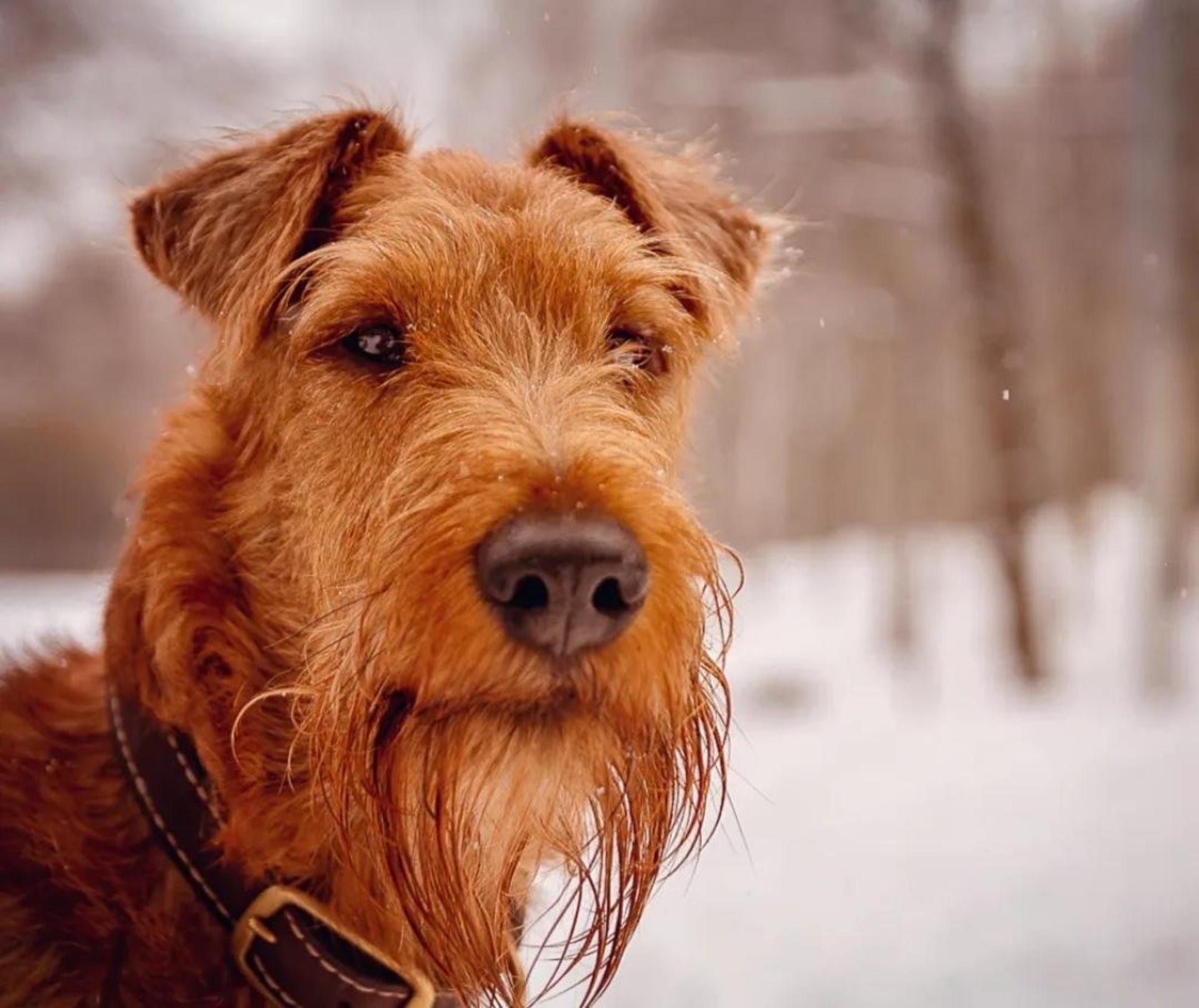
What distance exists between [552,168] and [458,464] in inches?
54.7

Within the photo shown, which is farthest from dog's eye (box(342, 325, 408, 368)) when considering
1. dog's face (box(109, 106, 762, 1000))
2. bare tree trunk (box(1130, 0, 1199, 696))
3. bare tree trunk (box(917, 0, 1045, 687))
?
bare tree trunk (box(1130, 0, 1199, 696))

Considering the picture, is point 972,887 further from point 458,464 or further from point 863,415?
point 863,415

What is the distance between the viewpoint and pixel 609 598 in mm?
1707

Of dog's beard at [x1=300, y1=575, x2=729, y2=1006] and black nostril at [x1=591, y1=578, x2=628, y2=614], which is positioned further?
dog's beard at [x1=300, y1=575, x2=729, y2=1006]

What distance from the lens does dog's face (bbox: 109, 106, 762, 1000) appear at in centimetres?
174

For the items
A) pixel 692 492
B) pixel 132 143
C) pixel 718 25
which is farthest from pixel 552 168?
pixel 132 143

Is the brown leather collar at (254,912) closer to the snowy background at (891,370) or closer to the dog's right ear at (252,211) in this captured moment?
the snowy background at (891,370)

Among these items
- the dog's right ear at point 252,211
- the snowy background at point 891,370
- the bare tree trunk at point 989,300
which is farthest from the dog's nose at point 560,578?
the bare tree trunk at point 989,300

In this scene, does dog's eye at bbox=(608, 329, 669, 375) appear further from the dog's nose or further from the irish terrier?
the dog's nose

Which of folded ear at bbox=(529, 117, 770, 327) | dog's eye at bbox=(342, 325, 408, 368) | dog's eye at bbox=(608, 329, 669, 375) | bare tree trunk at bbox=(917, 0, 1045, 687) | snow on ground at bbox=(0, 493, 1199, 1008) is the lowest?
snow on ground at bbox=(0, 493, 1199, 1008)

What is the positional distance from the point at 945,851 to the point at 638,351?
13.5ft

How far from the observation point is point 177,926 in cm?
198

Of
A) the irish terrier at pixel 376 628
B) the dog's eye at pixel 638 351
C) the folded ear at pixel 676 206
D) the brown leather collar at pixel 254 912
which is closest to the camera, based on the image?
the irish terrier at pixel 376 628

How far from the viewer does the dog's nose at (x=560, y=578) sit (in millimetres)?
1652
